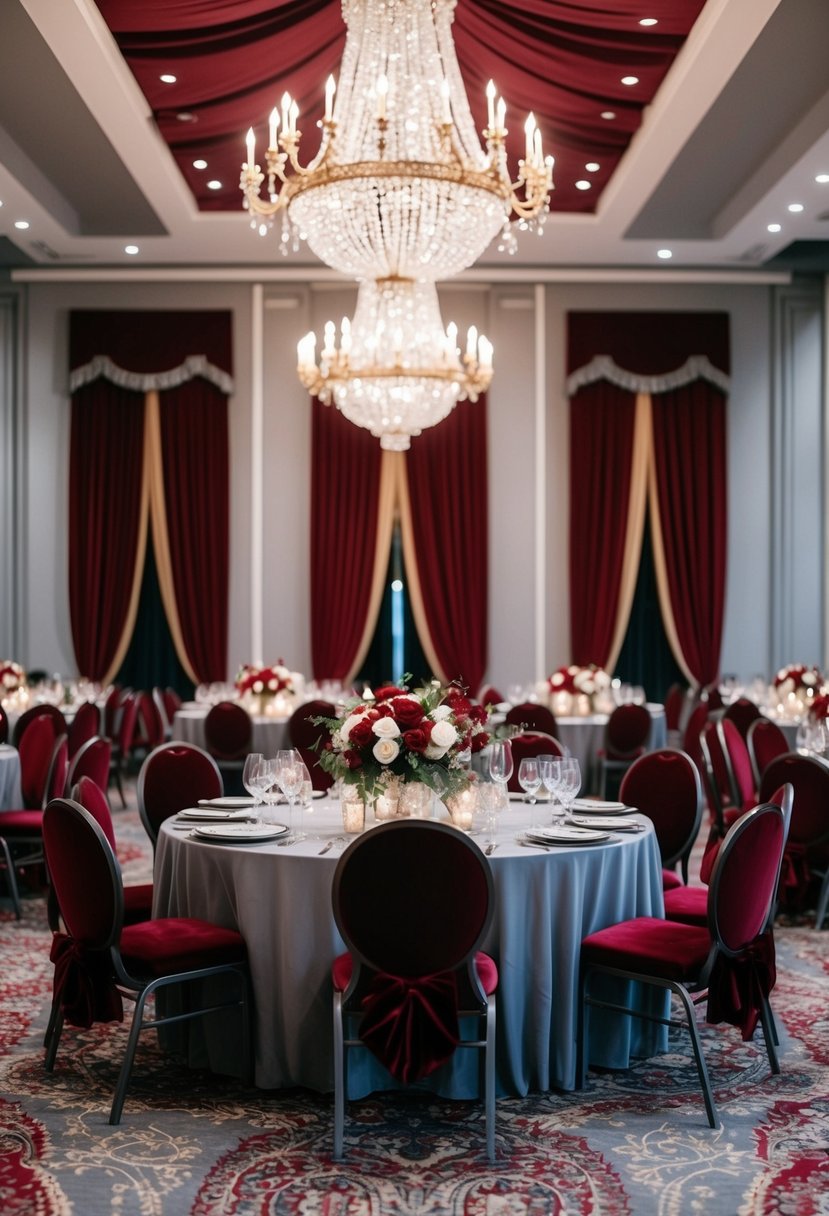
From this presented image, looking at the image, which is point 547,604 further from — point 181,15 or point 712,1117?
point 712,1117

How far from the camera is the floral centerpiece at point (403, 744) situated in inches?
171

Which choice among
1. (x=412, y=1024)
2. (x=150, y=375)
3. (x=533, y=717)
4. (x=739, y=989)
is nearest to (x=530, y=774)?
(x=739, y=989)

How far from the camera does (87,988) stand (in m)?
4.13

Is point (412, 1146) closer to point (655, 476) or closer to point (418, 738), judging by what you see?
point (418, 738)

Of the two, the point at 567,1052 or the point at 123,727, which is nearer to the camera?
the point at 567,1052

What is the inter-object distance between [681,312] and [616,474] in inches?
65.2

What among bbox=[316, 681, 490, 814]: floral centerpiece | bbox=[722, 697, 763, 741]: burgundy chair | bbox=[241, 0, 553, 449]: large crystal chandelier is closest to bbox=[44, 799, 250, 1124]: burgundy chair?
bbox=[316, 681, 490, 814]: floral centerpiece

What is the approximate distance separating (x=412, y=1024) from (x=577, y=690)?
6345mm

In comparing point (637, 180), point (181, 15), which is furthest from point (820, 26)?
point (181, 15)

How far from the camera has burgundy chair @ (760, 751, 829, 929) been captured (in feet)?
20.2

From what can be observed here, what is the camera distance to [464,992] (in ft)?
12.6

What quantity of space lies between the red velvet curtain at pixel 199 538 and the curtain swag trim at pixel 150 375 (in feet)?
1.36

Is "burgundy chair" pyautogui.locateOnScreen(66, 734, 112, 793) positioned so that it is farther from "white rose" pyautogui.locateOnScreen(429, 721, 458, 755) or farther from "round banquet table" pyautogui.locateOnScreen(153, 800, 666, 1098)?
"white rose" pyautogui.locateOnScreen(429, 721, 458, 755)

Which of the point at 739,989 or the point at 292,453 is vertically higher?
the point at 292,453
